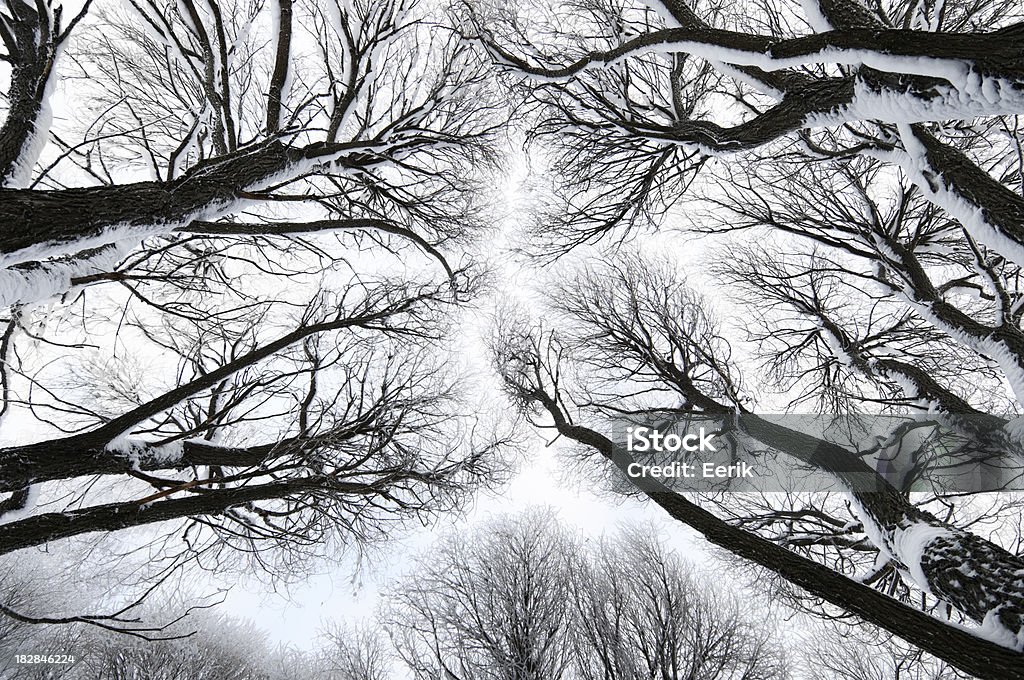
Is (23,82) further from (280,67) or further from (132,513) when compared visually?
(132,513)

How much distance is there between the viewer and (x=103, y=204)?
2.52 m

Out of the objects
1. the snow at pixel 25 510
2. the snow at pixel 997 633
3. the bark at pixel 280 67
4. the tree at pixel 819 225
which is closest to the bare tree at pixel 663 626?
the tree at pixel 819 225

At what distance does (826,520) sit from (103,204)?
756 centimetres

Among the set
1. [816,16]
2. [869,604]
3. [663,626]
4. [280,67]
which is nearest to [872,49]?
[816,16]

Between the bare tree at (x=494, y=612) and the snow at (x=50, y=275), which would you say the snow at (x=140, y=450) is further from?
the bare tree at (x=494, y=612)

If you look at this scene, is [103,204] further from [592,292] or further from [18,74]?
[592,292]

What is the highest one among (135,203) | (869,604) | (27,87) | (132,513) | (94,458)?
(27,87)

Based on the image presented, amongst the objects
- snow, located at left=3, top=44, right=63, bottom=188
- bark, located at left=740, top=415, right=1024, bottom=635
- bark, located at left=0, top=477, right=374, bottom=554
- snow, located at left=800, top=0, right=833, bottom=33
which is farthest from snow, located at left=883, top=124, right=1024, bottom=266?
snow, located at left=3, top=44, right=63, bottom=188

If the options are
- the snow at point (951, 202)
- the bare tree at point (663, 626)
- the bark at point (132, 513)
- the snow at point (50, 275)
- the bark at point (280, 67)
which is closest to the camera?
the snow at point (50, 275)

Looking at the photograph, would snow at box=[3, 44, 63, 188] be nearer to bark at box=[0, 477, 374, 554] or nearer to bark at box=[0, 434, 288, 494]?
bark at box=[0, 434, 288, 494]

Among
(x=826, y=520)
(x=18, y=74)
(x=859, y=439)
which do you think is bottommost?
(x=826, y=520)

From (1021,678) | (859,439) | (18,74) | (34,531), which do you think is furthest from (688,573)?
(18,74)

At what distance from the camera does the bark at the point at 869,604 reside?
221 cm

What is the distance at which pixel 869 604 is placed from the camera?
8.49 ft
